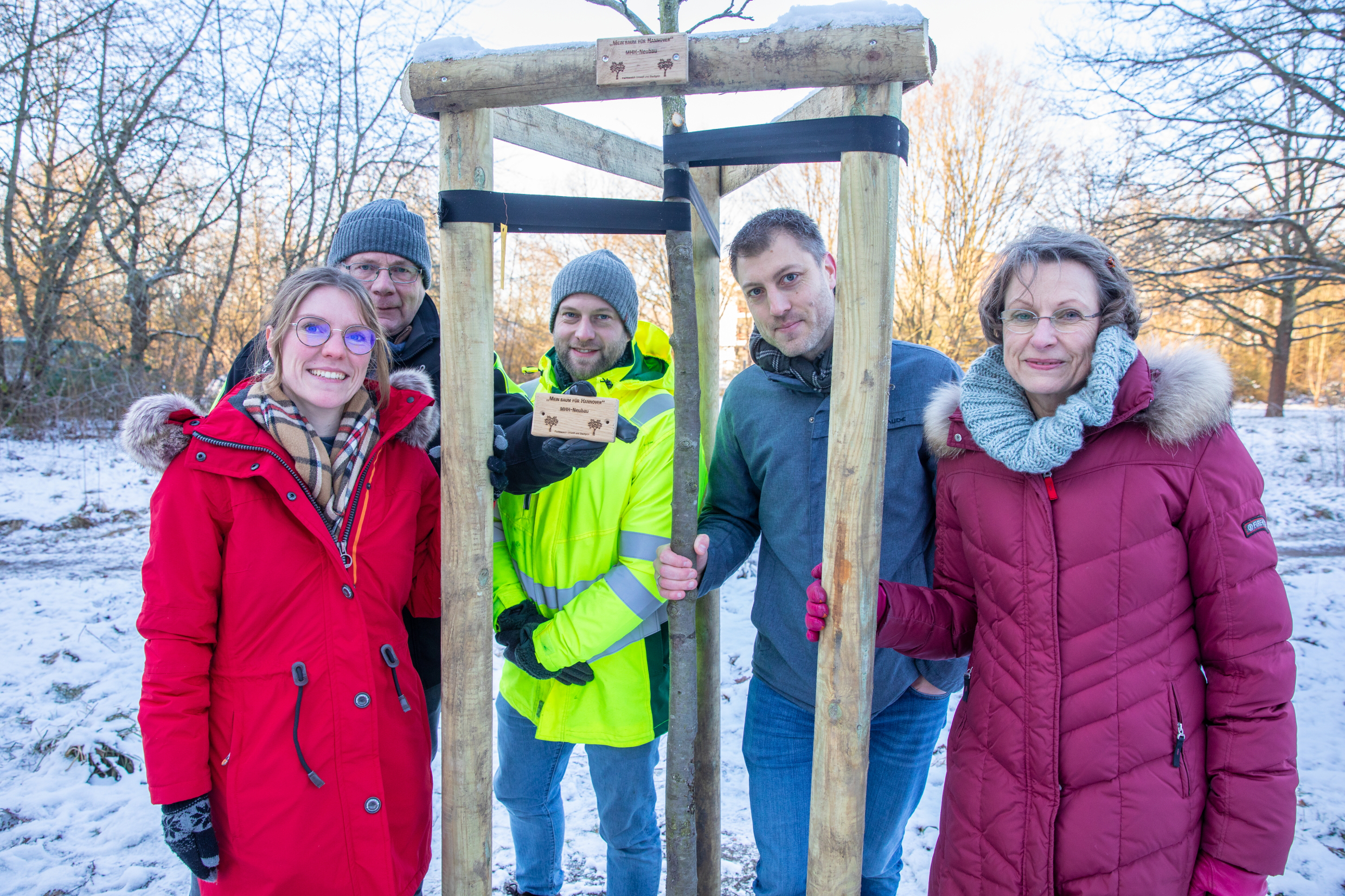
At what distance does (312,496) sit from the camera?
1.71m

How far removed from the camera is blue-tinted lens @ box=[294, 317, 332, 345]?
177 centimetres

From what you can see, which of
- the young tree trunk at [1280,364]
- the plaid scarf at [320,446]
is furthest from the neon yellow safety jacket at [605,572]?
the young tree trunk at [1280,364]

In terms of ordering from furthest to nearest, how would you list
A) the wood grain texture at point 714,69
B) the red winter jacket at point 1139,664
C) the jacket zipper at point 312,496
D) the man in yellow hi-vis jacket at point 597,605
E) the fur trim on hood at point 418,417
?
the man in yellow hi-vis jacket at point 597,605 → the fur trim on hood at point 418,417 → the jacket zipper at point 312,496 → the wood grain texture at point 714,69 → the red winter jacket at point 1139,664

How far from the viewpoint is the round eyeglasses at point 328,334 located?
177 centimetres

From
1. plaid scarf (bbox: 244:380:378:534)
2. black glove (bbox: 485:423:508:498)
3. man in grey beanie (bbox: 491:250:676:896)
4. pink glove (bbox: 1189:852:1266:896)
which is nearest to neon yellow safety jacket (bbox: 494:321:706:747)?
man in grey beanie (bbox: 491:250:676:896)

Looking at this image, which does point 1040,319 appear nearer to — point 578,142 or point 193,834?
point 578,142

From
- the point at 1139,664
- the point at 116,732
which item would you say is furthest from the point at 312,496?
the point at 116,732

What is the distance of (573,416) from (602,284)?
2.46ft

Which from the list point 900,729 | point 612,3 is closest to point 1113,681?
point 900,729

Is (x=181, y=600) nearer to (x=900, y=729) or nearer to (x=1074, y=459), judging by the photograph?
(x=900, y=729)

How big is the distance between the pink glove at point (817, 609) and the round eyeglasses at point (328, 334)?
128 cm

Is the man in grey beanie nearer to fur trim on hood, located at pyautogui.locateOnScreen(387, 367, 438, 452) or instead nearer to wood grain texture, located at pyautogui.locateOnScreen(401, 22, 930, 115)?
fur trim on hood, located at pyautogui.locateOnScreen(387, 367, 438, 452)

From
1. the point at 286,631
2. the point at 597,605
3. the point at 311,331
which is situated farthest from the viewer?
the point at 597,605

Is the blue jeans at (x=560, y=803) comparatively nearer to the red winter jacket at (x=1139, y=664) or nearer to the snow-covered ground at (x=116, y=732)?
the snow-covered ground at (x=116, y=732)
